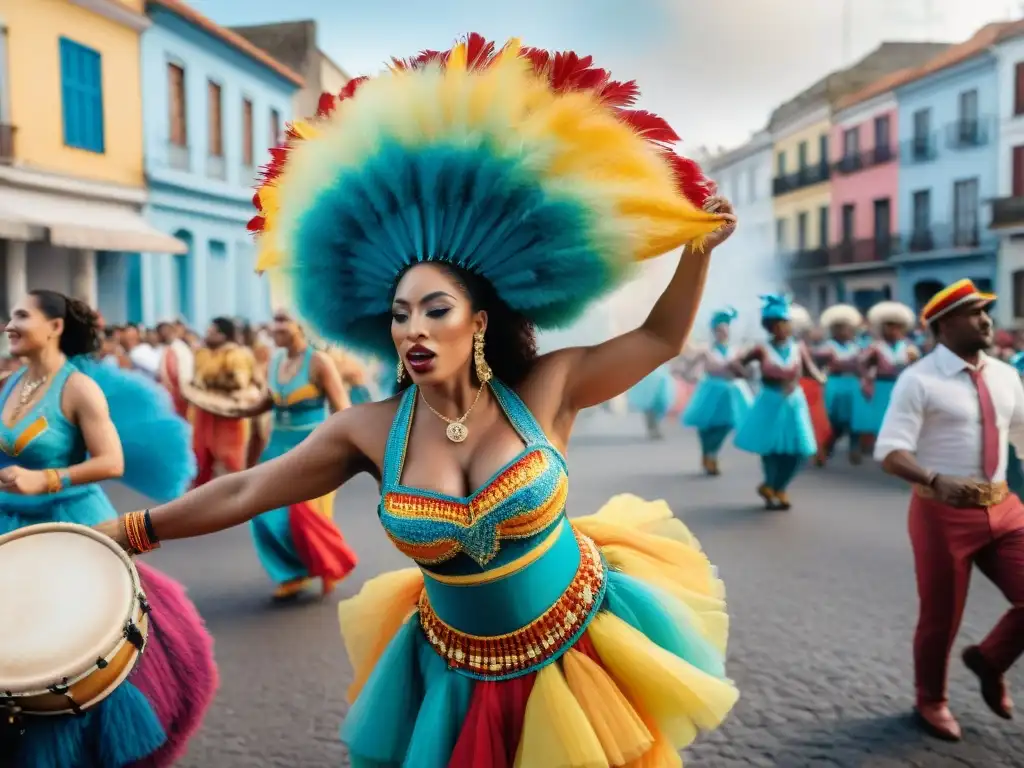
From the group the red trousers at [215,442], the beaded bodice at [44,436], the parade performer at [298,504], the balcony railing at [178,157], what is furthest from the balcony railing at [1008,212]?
the beaded bodice at [44,436]

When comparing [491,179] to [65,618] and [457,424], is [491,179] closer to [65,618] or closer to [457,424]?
[457,424]

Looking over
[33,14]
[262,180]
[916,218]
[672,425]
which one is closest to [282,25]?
[33,14]

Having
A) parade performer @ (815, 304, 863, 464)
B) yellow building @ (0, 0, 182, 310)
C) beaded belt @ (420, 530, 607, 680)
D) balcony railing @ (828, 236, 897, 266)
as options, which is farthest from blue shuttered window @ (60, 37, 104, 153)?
balcony railing @ (828, 236, 897, 266)

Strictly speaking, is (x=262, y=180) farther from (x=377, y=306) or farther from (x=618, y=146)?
(x=618, y=146)

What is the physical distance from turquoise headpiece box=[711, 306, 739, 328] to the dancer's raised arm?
9.68 meters

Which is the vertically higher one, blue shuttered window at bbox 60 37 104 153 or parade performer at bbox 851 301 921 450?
blue shuttered window at bbox 60 37 104 153

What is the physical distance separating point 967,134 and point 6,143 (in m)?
28.3

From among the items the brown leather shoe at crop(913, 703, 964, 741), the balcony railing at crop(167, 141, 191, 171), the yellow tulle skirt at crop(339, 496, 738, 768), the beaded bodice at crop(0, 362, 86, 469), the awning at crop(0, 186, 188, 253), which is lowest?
the brown leather shoe at crop(913, 703, 964, 741)

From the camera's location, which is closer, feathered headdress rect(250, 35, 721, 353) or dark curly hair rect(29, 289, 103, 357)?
feathered headdress rect(250, 35, 721, 353)

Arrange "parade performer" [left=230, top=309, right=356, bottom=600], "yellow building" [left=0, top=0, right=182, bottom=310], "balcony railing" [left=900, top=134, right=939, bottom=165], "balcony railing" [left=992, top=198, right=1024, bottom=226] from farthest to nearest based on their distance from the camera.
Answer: "balcony railing" [left=900, top=134, right=939, bottom=165], "balcony railing" [left=992, top=198, right=1024, bottom=226], "yellow building" [left=0, top=0, right=182, bottom=310], "parade performer" [left=230, top=309, right=356, bottom=600]

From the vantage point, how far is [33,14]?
55.5 ft

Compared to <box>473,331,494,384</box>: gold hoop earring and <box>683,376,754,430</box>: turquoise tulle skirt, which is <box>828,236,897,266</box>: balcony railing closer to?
<box>683,376,754,430</box>: turquoise tulle skirt

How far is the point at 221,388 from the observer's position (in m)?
→ 9.14

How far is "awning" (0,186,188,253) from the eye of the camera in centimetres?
1580
